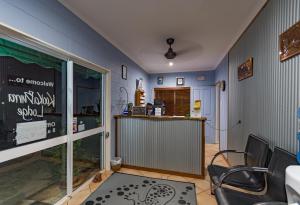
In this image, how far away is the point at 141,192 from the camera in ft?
7.39

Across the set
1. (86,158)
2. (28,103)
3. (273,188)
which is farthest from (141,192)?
(28,103)

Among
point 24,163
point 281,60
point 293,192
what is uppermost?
point 281,60

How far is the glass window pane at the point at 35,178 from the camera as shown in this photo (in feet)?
5.00

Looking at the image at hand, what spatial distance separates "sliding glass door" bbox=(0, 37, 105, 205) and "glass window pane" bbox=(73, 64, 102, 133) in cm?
1

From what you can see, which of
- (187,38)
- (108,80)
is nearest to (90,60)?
(108,80)

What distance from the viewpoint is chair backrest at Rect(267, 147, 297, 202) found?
123 centimetres

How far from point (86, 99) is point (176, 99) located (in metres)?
3.86

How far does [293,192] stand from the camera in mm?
787

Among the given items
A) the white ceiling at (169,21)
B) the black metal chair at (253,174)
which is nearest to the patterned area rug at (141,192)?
the black metal chair at (253,174)

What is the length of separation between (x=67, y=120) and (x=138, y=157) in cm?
161

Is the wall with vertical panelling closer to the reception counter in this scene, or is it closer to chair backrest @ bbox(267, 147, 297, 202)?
chair backrest @ bbox(267, 147, 297, 202)

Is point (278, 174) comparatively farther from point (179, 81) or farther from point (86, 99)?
point (179, 81)

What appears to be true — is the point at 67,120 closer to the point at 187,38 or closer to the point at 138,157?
the point at 138,157

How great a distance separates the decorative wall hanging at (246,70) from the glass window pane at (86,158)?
266 cm
